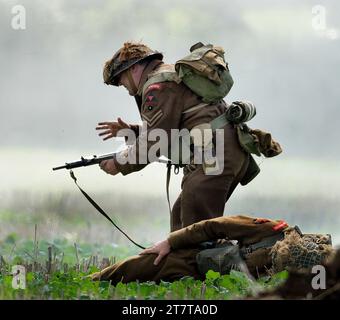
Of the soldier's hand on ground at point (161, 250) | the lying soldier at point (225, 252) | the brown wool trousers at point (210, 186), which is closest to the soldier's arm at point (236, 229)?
the lying soldier at point (225, 252)

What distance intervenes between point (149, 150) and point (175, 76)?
656 mm

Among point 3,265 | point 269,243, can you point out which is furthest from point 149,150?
point 269,243

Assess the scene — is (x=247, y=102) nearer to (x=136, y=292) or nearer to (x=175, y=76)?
(x=175, y=76)

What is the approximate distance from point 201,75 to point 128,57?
69cm

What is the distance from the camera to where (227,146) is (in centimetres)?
1052

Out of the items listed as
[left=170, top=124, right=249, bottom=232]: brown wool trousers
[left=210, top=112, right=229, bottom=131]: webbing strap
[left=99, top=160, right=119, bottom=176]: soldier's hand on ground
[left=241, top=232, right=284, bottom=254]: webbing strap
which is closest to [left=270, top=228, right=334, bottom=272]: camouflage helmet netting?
[left=241, top=232, right=284, bottom=254]: webbing strap

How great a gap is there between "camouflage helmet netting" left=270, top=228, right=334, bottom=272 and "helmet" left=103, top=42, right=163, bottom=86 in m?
2.93

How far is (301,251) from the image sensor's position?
325 inches

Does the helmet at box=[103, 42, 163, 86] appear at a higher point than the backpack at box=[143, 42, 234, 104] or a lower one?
higher

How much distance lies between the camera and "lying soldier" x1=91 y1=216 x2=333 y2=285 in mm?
8312

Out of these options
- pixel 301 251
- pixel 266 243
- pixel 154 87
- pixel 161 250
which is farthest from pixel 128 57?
pixel 301 251

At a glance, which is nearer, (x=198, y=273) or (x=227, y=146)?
(x=198, y=273)

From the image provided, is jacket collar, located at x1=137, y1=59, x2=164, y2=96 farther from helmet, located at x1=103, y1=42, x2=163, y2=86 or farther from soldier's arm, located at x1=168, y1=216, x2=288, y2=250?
soldier's arm, located at x1=168, y1=216, x2=288, y2=250
